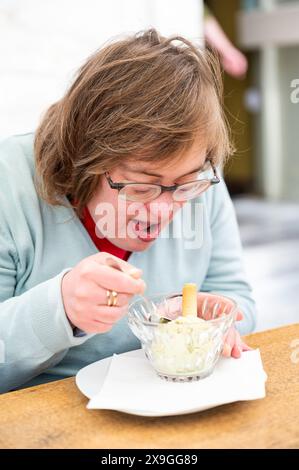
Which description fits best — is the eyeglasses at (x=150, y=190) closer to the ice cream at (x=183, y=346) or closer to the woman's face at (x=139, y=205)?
the woman's face at (x=139, y=205)

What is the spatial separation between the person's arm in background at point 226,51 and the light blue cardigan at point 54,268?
159 inches

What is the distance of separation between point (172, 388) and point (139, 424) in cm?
10

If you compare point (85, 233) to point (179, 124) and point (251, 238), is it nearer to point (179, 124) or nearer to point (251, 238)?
point (179, 124)

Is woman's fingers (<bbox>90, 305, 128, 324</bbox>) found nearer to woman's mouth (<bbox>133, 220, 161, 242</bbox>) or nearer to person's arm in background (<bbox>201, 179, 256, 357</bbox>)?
woman's mouth (<bbox>133, 220, 161, 242</bbox>)

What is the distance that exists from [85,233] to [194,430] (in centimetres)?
52

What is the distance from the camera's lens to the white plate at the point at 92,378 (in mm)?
1013

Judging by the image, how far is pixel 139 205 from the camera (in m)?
1.19

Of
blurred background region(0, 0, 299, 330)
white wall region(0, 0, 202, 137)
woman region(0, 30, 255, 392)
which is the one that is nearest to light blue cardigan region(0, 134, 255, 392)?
woman region(0, 30, 255, 392)

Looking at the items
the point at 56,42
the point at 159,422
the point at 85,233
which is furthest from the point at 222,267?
the point at 56,42

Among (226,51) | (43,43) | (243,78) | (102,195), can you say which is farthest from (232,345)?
(243,78)

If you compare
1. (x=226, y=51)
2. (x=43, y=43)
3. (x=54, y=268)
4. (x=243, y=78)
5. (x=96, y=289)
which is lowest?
(x=243, y=78)

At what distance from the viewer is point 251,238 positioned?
498 centimetres

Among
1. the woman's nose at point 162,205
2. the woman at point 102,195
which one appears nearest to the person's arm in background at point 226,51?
the woman at point 102,195

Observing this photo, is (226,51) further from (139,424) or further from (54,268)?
(139,424)
